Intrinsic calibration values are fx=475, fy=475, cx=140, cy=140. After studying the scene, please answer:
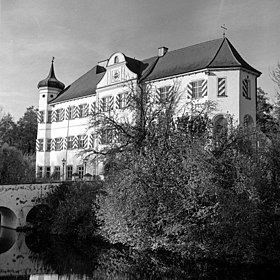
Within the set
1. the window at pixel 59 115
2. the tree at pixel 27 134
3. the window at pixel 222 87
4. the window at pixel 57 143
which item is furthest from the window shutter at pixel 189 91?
the tree at pixel 27 134

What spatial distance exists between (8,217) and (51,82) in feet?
44.4

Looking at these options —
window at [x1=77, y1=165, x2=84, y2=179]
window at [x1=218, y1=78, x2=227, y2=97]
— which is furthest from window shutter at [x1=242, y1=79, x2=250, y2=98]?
window at [x1=77, y1=165, x2=84, y2=179]

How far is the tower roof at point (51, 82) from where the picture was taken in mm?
A: 36500

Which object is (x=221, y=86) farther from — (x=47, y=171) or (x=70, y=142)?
(x=47, y=171)

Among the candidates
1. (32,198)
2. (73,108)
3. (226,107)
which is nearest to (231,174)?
(226,107)

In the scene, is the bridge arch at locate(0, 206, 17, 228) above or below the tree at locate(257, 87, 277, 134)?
below

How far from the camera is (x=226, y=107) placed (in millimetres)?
25219

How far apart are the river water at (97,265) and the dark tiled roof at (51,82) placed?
722 inches

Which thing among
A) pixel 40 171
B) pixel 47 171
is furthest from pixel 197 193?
pixel 40 171

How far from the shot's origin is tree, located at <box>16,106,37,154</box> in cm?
5003

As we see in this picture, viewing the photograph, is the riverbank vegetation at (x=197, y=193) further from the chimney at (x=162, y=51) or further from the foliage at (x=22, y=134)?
the foliage at (x=22, y=134)

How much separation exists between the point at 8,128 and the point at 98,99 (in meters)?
22.1

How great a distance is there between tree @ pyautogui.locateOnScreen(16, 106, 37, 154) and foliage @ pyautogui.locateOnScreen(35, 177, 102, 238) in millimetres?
25766

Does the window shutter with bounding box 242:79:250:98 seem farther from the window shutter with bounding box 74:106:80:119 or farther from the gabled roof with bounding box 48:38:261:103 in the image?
the window shutter with bounding box 74:106:80:119
